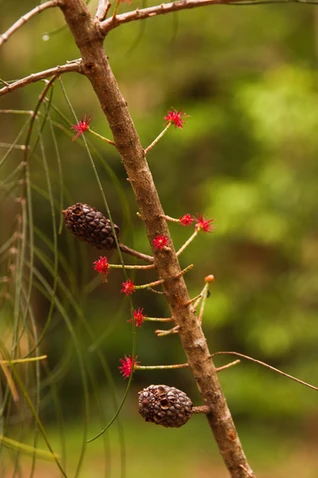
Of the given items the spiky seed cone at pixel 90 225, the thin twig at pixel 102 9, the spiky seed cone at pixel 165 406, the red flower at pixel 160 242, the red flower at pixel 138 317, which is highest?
the thin twig at pixel 102 9

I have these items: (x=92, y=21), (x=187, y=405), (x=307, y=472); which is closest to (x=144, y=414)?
(x=187, y=405)

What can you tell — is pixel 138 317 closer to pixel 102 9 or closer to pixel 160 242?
pixel 160 242

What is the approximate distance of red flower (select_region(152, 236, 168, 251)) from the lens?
0.39 meters

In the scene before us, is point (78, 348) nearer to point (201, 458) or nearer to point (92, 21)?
point (92, 21)

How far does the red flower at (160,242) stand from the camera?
1.27 ft

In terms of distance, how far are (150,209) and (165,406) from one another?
11cm

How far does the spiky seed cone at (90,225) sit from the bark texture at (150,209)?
22 millimetres

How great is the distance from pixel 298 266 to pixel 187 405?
2.64 m

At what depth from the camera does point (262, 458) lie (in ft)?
9.27

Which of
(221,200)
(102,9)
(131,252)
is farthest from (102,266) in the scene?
(221,200)

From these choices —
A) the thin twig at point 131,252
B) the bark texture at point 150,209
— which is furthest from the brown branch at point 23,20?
the thin twig at point 131,252

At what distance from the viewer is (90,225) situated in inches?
15.2

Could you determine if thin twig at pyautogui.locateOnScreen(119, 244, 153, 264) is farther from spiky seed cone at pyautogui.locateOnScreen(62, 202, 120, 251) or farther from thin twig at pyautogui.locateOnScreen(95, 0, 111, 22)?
thin twig at pyautogui.locateOnScreen(95, 0, 111, 22)

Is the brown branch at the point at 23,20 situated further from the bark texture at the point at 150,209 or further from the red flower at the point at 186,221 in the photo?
the red flower at the point at 186,221
